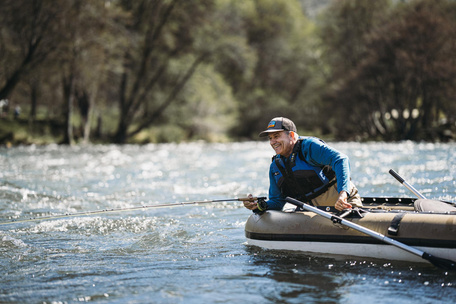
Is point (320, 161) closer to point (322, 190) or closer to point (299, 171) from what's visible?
point (299, 171)

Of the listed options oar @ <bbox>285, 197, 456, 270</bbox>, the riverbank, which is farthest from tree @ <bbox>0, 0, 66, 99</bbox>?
oar @ <bbox>285, 197, 456, 270</bbox>

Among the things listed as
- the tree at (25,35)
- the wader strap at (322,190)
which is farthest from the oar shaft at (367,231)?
the tree at (25,35)

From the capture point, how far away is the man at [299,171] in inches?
231

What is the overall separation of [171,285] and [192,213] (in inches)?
162

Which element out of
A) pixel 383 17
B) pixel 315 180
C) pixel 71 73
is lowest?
pixel 315 180

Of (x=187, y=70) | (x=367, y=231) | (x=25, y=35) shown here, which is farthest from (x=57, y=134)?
(x=367, y=231)

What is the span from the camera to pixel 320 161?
19.0 feet

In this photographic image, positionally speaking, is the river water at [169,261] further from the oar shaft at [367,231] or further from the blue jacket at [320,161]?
the blue jacket at [320,161]

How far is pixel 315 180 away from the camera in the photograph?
6012 mm

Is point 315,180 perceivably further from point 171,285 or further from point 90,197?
point 90,197

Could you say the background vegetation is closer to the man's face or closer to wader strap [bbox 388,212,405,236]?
the man's face

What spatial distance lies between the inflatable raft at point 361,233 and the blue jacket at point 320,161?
0.26 m

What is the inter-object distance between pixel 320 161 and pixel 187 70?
28769 millimetres

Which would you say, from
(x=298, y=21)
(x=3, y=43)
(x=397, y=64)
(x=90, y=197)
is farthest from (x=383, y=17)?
(x=90, y=197)
